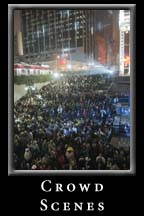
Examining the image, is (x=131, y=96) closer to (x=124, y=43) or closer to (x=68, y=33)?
(x=124, y=43)

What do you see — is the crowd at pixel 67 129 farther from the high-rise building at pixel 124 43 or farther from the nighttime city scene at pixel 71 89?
the high-rise building at pixel 124 43

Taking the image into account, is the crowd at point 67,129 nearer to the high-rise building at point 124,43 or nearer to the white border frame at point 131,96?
the white border frame at point 131,96

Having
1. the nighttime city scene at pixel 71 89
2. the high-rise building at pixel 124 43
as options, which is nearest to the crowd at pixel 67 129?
the nighttime city scene at pixel 71 89

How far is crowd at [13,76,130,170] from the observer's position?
3449 mm

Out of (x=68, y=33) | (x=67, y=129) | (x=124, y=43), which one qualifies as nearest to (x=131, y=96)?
(x=124, y=43)

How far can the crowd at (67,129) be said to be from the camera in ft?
11.3

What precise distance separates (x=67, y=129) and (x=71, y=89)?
0.96 feet

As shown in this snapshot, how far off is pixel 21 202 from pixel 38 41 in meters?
1.17

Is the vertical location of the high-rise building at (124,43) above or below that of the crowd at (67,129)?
above

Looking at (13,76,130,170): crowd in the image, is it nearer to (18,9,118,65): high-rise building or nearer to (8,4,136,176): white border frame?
(8,4,136,176): white border frame

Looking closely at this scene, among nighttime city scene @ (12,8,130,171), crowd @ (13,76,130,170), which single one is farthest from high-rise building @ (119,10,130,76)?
crowd @ (13,76,130,170)
